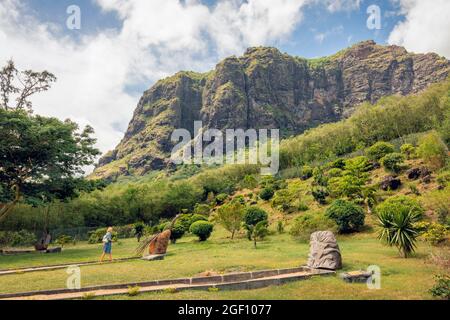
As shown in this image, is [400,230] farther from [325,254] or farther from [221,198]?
[221,198]

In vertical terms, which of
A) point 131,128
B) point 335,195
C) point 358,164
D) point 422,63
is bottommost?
point 335,195

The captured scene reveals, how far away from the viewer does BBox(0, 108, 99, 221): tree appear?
22.6 meters

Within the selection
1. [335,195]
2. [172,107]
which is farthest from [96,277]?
[172,107]

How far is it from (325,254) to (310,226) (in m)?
11.2

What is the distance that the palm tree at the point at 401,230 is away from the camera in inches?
555

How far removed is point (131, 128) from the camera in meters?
178

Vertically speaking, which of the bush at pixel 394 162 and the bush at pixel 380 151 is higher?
the bush at pixel 380 151

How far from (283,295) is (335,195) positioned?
26.9 metres

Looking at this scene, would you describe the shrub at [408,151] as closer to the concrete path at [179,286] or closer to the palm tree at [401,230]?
the palm tree at [401,230]

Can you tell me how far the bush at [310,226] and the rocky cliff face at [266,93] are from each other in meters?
124

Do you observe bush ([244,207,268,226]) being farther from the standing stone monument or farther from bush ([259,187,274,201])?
the standing stone monument

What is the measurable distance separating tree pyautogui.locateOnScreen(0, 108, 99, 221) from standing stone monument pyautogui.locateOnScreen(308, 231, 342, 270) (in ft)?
64.3

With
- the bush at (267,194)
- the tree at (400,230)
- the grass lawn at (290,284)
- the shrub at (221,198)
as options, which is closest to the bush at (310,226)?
the grass lawn at (290,284)
